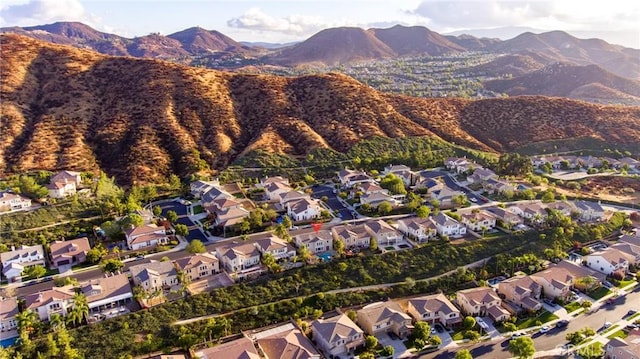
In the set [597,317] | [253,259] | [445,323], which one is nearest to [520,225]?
[597,317]

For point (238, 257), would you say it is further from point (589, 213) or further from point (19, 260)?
point (589, 213)

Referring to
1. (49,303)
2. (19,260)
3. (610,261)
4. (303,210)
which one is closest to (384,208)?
(303,210)

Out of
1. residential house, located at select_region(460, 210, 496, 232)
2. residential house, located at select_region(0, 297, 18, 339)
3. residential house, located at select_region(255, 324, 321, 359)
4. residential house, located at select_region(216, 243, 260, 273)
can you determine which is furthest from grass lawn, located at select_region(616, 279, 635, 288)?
residential house, located at select_region(0, 297, 18, 339)

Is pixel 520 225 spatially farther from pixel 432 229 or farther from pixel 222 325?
pixel 222 325

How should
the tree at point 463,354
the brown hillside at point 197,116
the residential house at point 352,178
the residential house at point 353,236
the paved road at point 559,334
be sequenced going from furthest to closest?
the brown hillside at point 197,116, the residential house at point 352,178, the residential house at point 353,236, the paved road at point 559,334, the tree at point 463,354

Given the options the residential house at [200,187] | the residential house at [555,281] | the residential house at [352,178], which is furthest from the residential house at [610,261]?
the residential house at [200,187]

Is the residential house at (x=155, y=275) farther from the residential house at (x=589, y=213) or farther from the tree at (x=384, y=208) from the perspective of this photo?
the residential house at (x=589, y=213)
